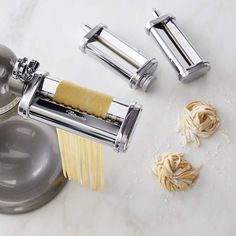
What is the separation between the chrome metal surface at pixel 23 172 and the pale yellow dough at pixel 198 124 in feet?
0.60

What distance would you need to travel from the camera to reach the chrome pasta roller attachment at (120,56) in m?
0.79

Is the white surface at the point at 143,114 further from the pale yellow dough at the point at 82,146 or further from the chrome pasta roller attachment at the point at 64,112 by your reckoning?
the chrome pasta roller attachment at the point at 64,112

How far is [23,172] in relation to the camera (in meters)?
0.74

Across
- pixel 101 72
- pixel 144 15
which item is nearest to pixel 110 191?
pixel 101 72

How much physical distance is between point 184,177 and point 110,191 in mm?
102

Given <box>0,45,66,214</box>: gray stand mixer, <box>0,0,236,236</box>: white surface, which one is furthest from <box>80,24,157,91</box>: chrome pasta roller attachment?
<box>0,45,66,214</box>: gray stand mixer

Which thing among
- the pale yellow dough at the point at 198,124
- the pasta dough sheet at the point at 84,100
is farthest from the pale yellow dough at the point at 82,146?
the pale yellow dough at the point at 198,124

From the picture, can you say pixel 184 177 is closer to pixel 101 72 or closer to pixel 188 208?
pixel 188 208

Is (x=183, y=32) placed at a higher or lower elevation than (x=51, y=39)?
higher

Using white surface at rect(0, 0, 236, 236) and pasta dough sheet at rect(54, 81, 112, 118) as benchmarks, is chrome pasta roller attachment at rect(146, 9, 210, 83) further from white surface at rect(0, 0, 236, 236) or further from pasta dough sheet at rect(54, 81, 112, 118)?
pasta dough sheet at rect(54, 81, 112, 118)

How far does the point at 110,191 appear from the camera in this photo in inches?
29.2

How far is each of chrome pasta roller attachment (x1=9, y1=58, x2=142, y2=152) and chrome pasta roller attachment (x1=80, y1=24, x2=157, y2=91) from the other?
→ 0.66ft

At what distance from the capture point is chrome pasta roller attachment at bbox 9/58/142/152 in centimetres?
58

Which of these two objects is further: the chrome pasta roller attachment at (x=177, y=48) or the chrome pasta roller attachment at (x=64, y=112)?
the chrome pasta roller attachment at (x=177, y=48)
